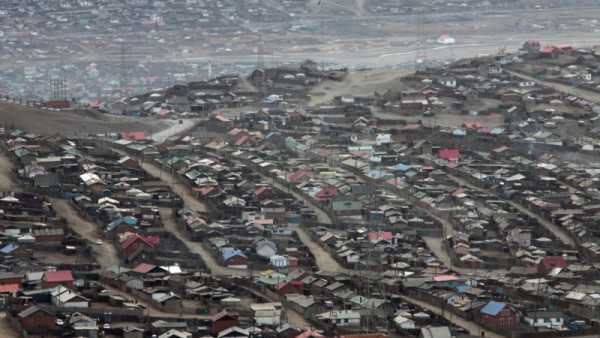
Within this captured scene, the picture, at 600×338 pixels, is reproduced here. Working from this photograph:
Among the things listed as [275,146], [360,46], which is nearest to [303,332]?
[275,146]

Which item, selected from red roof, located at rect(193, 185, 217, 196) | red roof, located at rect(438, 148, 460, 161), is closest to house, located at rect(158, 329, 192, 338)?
red roof, located at rect(193, 185, 217, 196)

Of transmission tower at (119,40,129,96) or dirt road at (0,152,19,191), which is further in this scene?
transmission tower at (119,40,129,96)

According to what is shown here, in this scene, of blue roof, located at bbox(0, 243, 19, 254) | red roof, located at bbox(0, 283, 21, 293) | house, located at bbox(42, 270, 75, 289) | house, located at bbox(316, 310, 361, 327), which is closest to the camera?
house, located at bbox(316, 310, 361, 327)

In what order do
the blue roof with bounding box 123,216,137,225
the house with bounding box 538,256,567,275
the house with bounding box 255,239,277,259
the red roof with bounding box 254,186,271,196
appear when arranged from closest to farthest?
the house with bounding box 538,256,567,275
the house with bounding box 255,239,277,259
the blue roof with bounding box 123,216,137,225
the red roof with bounding box 254,186,271,196

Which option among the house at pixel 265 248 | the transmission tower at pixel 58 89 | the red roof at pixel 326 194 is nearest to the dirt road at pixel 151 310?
the house at pixel 265 248

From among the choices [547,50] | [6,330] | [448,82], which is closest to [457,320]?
[6,330]

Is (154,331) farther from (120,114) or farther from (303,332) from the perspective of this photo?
(120,114)

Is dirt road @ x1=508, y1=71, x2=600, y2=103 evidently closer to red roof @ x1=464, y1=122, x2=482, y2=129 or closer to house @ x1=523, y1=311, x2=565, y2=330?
red roof @ x1=464, y1=122, x2=482, y2=129
